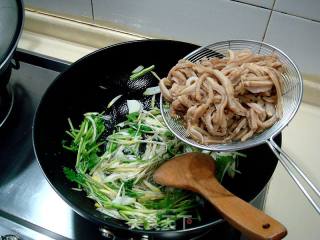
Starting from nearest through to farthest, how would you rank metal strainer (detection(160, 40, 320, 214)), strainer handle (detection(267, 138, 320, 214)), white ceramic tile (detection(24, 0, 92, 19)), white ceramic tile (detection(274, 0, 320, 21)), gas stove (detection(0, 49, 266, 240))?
strainer handle (detection(267, 138, 320, 214)) < metal strainer (detection(160, 40, 320, 214)) < gas stove (detection(0, 49, 266, 240)) < white ceramic tile (detection(274, 0, 320, 21)) < white ceramic tile (detection(24, 0, 92, 19))

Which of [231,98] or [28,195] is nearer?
[231,98]

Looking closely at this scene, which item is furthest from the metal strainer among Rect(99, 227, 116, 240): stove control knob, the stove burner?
the stove burner

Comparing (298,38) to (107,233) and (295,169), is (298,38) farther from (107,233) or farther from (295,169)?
(107,233)

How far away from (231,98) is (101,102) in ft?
1.62

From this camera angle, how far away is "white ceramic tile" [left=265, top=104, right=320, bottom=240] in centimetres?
102

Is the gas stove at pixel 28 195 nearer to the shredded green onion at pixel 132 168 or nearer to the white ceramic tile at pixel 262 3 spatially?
the shredded green onion at pixel 132 168

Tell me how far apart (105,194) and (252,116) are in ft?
1.38

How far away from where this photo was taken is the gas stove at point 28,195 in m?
Answer: 0.95

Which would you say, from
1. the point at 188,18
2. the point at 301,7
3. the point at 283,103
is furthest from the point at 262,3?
the point at 283,103

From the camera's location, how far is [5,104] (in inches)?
46.6

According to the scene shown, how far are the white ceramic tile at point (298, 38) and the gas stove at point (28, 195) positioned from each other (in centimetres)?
44

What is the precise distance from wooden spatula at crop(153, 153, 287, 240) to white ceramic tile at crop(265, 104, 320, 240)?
27 cm

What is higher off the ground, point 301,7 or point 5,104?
point 301,7

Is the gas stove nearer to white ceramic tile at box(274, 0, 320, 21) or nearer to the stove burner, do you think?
the stove burner
